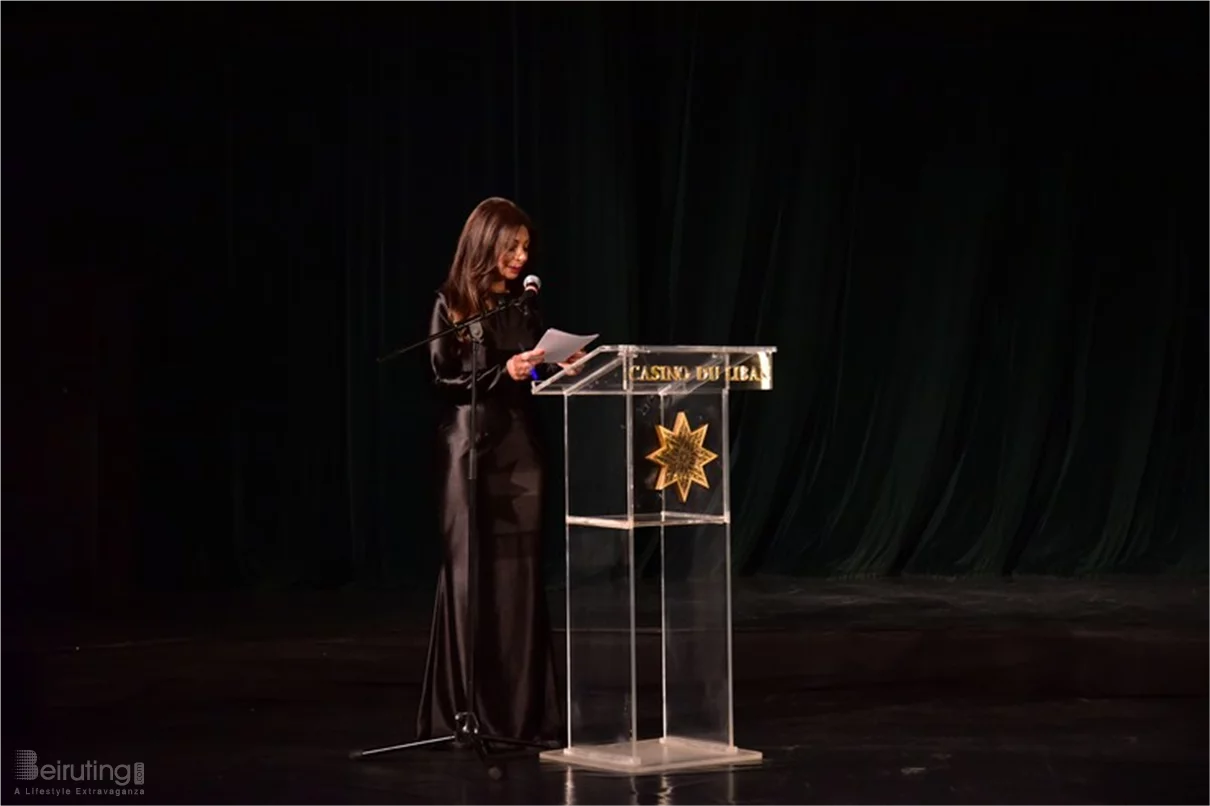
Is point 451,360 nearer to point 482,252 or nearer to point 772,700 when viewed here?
point 482,252

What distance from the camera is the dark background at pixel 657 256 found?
761cm

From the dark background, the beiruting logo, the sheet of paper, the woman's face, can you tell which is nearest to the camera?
the sheet of paper

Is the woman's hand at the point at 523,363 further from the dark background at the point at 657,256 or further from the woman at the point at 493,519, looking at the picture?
the dark background at the point at 657,256

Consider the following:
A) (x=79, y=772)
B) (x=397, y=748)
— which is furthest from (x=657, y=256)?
(x=79, y=772)

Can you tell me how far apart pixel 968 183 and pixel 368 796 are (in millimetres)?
4983

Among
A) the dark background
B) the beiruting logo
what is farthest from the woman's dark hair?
the dark background

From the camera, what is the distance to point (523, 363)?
420 centimetres

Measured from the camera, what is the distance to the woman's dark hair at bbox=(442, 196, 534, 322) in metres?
4.47

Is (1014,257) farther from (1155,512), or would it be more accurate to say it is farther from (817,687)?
(817,687)

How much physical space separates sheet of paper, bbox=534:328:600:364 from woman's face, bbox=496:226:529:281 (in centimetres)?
41

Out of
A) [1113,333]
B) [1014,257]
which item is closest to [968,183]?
[1014,257]

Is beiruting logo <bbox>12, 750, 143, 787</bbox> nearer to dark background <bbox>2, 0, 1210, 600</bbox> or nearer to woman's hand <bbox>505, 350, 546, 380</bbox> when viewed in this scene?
woman's hand <bbox>505, 350, 546, 380</bbox>

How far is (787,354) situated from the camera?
8.08 m

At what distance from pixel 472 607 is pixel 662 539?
1.63 ft
